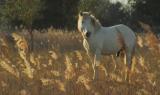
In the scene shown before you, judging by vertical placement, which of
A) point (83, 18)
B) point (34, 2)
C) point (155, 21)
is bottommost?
point (155, 21)

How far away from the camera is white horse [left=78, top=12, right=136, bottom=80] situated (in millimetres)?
10766

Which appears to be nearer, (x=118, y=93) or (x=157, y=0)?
(x=118, y=93)

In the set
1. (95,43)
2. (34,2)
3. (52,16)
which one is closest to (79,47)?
(34,2)

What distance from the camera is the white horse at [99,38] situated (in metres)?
10.8

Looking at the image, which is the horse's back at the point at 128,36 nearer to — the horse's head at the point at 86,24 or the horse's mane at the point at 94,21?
the horse's mane at the point at 94,21

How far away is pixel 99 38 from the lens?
37.5 ft

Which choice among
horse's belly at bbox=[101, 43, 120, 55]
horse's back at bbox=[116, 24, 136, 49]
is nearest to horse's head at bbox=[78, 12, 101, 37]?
horse's belly at bbox=[101, 43, 120, 55]

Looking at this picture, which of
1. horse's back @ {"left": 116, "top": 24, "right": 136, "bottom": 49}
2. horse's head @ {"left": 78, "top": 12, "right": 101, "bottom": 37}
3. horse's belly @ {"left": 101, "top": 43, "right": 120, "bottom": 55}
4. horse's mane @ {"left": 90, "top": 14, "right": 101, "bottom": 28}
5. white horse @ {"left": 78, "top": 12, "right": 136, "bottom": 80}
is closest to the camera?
horse's head @ {"left": 78, "top": 12, "right": 101, "bottom": 37}

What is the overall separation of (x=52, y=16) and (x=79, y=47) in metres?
21.4

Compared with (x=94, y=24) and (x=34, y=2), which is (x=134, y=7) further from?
(x=94, y=24)

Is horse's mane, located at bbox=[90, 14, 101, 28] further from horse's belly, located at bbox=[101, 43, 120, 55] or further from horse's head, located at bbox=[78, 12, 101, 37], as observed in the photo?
horse's belly, located at bbox=[101, 43, 120, 55]

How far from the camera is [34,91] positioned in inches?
278

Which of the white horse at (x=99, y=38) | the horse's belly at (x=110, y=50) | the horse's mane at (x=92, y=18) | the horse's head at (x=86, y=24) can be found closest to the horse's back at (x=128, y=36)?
the white horse at (x=99, y=38)

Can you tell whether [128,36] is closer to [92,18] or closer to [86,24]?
[92,18]
